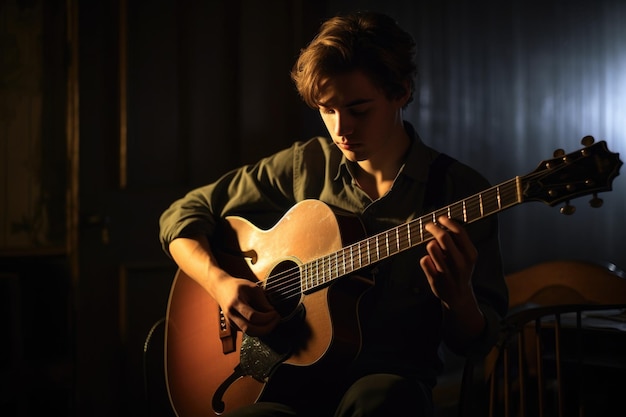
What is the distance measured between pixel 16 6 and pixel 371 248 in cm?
248

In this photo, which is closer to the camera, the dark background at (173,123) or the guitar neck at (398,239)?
the guitar neck at (398,239)

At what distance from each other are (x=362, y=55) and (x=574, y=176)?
581 millimetres

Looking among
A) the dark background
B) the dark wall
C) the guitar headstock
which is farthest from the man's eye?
the dark wall

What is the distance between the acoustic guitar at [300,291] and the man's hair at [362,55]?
308 millimetres

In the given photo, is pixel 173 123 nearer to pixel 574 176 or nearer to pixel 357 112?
pixel 357 112

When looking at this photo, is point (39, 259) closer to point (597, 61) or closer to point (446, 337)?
point (446, 337)

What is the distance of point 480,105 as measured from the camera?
323 centimetres

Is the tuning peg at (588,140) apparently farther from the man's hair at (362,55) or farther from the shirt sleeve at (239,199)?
the shirt sleeve at (239,199)

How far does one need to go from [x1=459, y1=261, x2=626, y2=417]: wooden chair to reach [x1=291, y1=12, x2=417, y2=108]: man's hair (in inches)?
24.2

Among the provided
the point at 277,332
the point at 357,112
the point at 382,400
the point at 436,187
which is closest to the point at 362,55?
the point at 357,112

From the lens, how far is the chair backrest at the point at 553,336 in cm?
158

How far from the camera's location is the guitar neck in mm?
1427

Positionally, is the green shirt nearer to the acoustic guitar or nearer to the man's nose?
the acoustic guitar

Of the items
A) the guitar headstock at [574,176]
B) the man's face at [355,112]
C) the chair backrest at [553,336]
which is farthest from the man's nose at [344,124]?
the chair backrest at [553,336]
